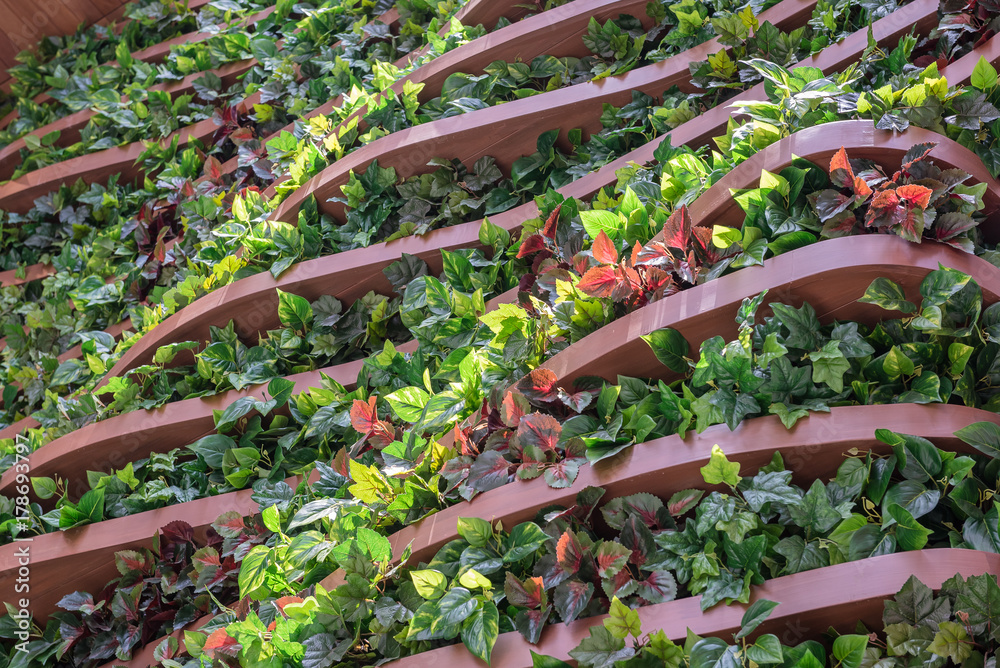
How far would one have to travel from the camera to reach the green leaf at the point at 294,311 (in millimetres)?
1750

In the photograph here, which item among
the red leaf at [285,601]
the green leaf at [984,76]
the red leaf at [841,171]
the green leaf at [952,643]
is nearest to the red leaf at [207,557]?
the red leaf at [285,601]

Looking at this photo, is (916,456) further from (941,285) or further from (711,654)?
(711,654)

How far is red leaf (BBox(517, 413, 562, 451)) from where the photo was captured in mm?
1208

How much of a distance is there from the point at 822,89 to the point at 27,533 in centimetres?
203

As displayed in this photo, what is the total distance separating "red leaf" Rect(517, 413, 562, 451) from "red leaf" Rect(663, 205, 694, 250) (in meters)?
0.37

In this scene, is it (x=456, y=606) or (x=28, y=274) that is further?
(x=28, y=274)

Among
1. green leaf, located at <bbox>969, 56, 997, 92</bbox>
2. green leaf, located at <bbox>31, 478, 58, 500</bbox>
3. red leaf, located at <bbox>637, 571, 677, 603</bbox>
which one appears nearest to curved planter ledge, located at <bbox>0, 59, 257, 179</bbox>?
green leaf, located at <bbox>31, 478, 58, 500</bbox>

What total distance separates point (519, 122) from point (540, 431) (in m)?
0.93

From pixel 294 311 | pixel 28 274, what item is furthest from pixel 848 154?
pixel 28 274

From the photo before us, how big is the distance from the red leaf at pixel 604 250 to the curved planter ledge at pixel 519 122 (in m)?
0.67

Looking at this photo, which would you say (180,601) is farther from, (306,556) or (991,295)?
(991,295)

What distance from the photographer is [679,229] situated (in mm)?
1261

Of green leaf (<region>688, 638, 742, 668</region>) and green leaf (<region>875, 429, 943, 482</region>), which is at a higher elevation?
green leaf (<region>875, 429, 943, 482</region>)

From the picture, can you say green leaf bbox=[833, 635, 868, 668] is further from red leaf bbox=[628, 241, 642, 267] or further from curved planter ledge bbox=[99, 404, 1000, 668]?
red leaf bbox=[628, 241, 642, 267]
